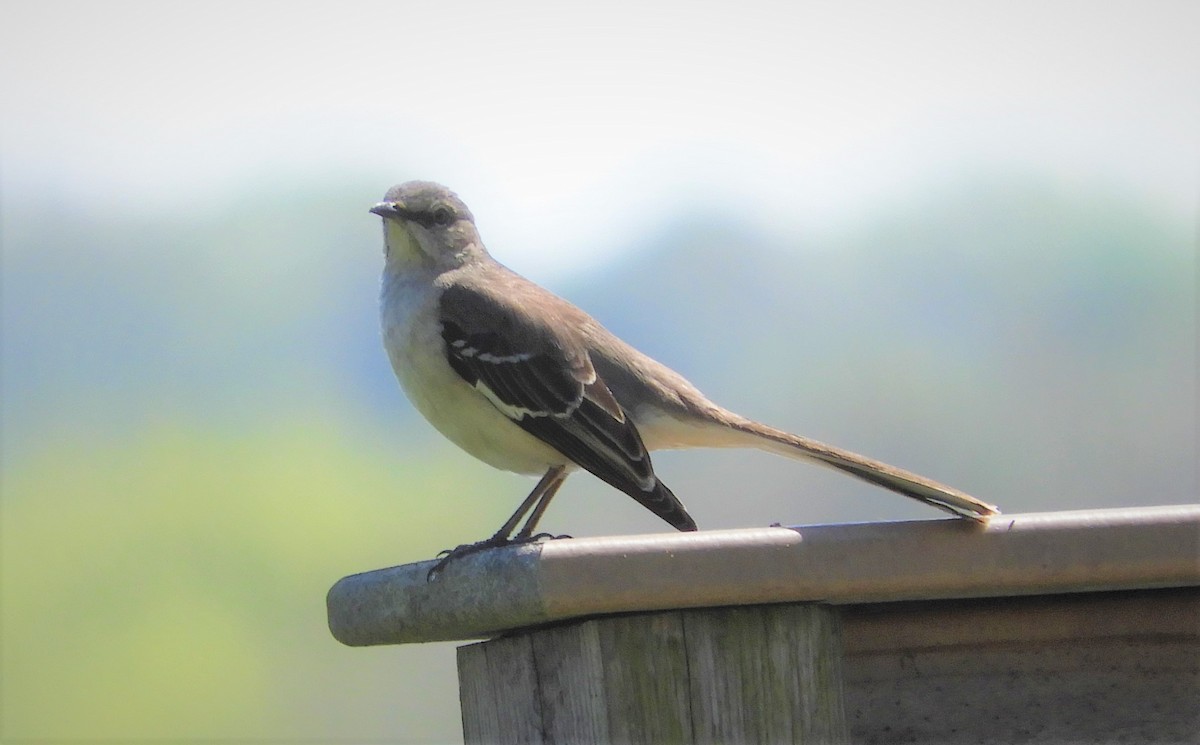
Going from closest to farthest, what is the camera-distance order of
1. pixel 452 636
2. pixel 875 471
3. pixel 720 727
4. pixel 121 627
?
pixel 720 727 → pixel 452 636 → pixel 875 471 → pixel 121 627

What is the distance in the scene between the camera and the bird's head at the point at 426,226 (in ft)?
17.3

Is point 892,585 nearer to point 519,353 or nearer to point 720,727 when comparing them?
point 720,727

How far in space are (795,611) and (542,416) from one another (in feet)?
6.72

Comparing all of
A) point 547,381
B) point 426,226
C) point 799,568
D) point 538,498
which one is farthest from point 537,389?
point 799,568

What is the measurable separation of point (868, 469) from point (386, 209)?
2.65m

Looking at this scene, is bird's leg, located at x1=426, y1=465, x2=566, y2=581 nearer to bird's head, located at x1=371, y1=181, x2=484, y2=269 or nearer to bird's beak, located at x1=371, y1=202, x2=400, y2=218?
bird's head, located at x1=371, y1=181, x2=484, y2=269

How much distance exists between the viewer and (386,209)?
5340mm

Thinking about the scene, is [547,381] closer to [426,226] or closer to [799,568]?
[426,226]

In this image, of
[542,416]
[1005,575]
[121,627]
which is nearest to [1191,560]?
[1005,575]

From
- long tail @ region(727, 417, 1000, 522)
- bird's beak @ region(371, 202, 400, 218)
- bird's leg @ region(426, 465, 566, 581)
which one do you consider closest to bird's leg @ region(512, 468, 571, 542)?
bird's leg @ region(426, 465, 566, 581)

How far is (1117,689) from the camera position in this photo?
2.79m

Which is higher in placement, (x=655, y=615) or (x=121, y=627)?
(x=655, y=615)

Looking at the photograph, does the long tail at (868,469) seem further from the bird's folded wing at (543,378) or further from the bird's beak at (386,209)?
the bird's beak at (386,209)

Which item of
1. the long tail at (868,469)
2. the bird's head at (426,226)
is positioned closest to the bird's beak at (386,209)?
the bird's head at (426,226)
